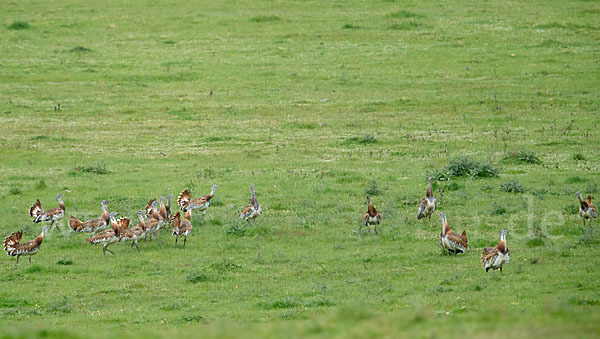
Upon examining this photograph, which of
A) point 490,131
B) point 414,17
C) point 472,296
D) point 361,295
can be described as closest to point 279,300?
point 361,295

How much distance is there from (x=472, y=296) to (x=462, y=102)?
23650 mm

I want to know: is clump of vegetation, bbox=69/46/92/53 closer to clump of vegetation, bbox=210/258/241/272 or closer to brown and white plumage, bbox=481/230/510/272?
clump of vegetation, bbox=210/258/241/272

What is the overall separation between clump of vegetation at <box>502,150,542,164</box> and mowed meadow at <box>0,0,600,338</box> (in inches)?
2.4

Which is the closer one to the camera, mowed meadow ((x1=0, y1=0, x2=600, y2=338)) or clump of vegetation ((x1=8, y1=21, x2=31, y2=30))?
mowed meadow ((x1=0, y1=0, x2=600, y2=338))

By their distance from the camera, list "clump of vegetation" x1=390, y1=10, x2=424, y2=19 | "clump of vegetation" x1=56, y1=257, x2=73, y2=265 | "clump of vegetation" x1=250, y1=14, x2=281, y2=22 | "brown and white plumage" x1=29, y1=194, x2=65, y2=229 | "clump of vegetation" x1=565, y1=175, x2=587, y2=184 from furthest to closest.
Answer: "clump of vegetation" x1=250, y1=14, x2=281, y2=22, "clump of vegetation" x1=390, y1=10, x2=424, y2=19, "clump of vegetation" x1=565, y1=175, x2=587, y2=184, "brown and white plumage" x1=29, y1=194, x2=65, y2=229, "clump of vegetation" x1=56, y1=257, x2=73, y2=265

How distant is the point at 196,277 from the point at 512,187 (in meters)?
10.7

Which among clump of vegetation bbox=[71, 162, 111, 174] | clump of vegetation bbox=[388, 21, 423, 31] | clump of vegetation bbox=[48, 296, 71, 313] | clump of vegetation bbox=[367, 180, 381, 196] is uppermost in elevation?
clump of vegetation bbox=[388, 21, 423, 31]

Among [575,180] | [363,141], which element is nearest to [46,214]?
[363,141]

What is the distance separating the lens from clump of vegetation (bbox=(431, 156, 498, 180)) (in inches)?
975

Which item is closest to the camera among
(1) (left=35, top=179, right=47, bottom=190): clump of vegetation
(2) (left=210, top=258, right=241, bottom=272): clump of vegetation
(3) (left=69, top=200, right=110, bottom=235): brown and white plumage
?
(2) (left=210, top=258, right=241, bottom=272): clump of vegetation

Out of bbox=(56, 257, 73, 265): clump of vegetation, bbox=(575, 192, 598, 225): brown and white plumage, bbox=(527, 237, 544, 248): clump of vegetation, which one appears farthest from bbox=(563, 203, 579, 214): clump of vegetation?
bbox=(56, 257, 73, 265): clump of vegetation

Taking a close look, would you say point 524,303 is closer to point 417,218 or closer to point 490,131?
point 417,218

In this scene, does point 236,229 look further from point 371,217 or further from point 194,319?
point 194,319

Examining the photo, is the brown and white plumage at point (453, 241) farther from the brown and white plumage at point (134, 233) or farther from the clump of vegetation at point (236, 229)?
the brown and white plumage at point (134, 233)
